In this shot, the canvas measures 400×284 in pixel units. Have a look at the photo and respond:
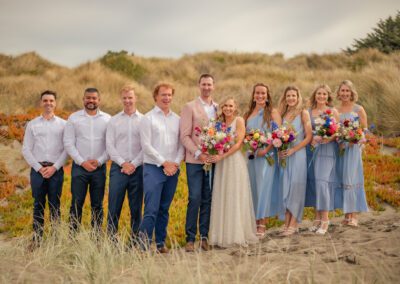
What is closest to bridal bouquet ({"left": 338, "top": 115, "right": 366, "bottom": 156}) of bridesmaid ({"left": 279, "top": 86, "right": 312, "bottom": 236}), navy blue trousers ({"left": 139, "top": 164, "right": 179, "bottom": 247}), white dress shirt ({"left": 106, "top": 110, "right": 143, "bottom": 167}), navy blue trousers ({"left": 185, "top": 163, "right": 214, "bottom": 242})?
bridesmaid ({"left": 279, "top": 86, "right": 312, "bottom": 236})

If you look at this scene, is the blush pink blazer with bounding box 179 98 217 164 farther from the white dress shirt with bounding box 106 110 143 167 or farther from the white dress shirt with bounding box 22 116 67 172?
the white dress shirt with bounding box 22 116 67 172

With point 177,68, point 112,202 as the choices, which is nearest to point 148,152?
point 112,202

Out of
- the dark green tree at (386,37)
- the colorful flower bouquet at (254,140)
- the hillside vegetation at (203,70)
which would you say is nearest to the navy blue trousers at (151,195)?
the colorful flower bouquet at (254,140)

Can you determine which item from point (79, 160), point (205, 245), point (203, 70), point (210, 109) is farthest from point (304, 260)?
point (203, 70)

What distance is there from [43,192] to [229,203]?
3037 millimetres

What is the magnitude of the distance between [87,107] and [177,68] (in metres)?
25.1

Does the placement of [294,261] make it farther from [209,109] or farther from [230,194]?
[209,109]

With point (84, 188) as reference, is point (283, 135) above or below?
above

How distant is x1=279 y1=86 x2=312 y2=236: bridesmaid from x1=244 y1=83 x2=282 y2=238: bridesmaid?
0.18 metres

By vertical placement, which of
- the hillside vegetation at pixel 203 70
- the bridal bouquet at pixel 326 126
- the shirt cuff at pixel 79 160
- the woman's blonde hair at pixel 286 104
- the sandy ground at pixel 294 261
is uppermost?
the hillside vegetation at pixel 203 70

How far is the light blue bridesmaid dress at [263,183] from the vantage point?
776cm

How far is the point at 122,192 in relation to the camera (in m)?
7.36

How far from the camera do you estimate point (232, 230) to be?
7312mm

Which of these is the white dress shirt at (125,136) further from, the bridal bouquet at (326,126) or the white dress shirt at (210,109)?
the bridal bouquet at (326,126)
